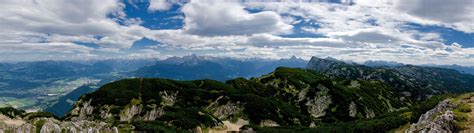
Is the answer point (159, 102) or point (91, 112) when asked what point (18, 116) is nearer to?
point (91, 112)

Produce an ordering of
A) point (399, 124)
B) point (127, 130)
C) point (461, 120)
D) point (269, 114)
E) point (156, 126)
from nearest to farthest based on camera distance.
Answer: point (461, 120)
point (399, 124)
point (127, 130)
point (156, 126)
point (269, 114)

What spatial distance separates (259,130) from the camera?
534 ft

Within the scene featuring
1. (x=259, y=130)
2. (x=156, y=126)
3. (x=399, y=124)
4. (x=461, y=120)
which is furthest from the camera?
(x=259, y=130)

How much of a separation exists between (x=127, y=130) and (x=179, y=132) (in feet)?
74.3

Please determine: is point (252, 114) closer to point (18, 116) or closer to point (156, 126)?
point (156, 126)

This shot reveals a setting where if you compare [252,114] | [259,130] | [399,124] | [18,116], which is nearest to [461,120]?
[399,124]

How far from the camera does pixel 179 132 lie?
14925 cm

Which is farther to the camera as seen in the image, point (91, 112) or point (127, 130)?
point (91, 112)

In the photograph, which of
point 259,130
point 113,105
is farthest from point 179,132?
point 113,105

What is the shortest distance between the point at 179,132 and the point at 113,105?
169 feet

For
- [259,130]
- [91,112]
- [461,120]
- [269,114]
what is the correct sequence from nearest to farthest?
[461,120] < [259,130] < [91,112] < [269,114]

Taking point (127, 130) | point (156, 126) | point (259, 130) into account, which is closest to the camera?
point (127, 130)

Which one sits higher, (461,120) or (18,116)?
(461,120)

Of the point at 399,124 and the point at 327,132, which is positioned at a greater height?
the point at 399,124
